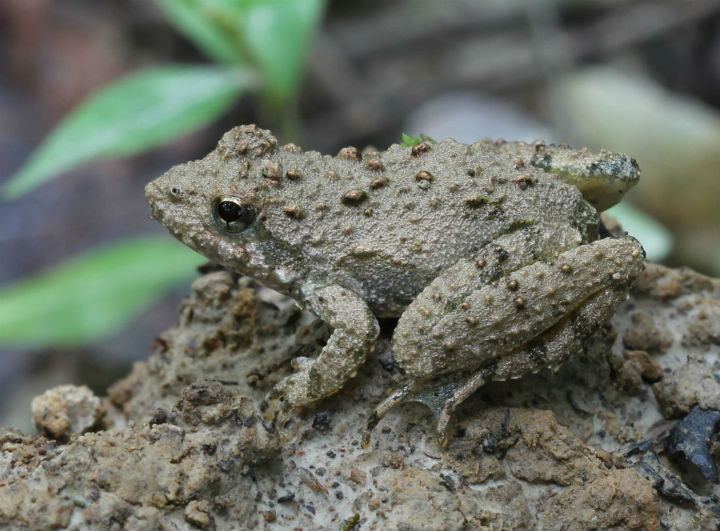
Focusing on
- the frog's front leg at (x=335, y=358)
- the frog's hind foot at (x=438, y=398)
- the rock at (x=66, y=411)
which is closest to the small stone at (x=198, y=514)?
the frog's front leg at (x=335, y=358)

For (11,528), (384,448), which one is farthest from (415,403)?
(11,528)

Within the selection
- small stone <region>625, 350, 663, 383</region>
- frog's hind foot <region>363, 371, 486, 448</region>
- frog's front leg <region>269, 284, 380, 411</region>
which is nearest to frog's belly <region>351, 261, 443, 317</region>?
frog's front leg <region>269, 284, 380, 411</region>

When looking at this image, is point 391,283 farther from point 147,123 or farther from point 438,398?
point 147,123

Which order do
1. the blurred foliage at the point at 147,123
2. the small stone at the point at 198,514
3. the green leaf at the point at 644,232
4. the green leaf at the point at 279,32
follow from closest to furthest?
1. the small stone at the point at 198,514
2. the green leaf at the point at 644,232
3. the blurred foliage at the point at 147,123
4. the green leaf at the point at 279,32

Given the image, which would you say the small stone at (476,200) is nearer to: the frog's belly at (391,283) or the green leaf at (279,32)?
the frog's belly at (391,283)

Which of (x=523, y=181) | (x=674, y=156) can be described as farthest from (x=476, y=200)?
(x=674, y=156)

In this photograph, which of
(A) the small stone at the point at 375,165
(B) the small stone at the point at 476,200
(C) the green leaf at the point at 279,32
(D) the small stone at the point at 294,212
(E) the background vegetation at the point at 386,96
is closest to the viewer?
(B) the small stone at the point at 476,200

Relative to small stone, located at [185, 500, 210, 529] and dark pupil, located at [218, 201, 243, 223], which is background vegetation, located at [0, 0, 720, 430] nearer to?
dark pupil, located at [218, 201, 243, 223]
